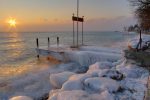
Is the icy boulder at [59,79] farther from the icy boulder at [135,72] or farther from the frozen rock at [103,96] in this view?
the frozen rock at [103,96]

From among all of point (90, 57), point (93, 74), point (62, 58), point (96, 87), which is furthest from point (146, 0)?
point (96, 87)

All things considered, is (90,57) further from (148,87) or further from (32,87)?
(148,87)

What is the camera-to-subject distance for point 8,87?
10.2 meters

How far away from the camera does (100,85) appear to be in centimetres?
657

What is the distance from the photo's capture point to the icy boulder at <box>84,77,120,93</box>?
6387 mm

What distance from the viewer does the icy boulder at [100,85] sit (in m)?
6.39

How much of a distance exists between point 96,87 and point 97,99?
2.50 feet

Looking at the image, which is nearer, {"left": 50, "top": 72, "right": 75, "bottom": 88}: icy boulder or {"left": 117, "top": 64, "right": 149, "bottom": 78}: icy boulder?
{"left": 117, "top": 64, "right": 149, "bottom": 78}: icy boulder

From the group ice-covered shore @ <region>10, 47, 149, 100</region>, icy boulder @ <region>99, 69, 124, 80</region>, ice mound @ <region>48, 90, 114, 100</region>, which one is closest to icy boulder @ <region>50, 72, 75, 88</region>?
ice-covered shore @ <region>10, 47, 149, 100</region>

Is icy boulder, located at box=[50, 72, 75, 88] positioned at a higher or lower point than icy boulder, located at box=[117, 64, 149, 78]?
lower

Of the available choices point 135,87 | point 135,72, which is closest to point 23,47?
point 135,72

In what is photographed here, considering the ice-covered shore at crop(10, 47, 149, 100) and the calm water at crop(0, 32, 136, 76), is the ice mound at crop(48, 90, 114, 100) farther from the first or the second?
the calm water at crop(0, 32, 136, 76)

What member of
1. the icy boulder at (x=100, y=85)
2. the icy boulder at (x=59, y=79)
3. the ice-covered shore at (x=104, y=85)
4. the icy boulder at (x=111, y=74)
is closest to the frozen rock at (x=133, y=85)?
the ice-covered shore at (x=104, y=85)

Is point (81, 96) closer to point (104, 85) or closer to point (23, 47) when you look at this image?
point (104, 85)
